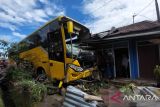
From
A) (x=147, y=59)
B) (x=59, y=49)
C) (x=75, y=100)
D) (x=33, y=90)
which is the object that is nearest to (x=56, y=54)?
(x=59, y=49)

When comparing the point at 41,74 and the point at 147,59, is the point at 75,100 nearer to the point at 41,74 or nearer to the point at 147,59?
the point at 41,74

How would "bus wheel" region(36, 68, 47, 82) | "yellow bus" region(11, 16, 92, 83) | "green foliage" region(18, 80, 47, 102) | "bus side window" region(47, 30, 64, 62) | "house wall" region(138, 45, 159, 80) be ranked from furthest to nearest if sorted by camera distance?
"house wall" region(138, 45, 159, 80)
"bus wheel" region(36, 68, 47, 82)
"bus side window" region(47, 30, 64, 62)
"yellow bus" region(11, 16, 92, 83)
"green foliage" region(18, 80, 47, 102)

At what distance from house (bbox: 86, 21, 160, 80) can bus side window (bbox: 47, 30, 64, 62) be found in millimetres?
3411

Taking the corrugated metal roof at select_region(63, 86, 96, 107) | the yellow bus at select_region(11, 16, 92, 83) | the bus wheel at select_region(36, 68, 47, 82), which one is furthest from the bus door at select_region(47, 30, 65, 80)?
the corrugated metal roof at select_region(63, 86, 96, 107)

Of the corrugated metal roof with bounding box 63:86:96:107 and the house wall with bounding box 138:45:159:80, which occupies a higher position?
the house wall with bounding box 138:45:159:80

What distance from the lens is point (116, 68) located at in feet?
46.8

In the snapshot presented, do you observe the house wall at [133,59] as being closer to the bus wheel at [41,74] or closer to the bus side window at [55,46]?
the bus side window at [55,46]

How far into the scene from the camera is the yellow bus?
1005 cm

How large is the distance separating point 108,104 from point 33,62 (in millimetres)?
6263

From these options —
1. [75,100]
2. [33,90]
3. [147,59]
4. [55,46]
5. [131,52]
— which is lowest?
[75,100]

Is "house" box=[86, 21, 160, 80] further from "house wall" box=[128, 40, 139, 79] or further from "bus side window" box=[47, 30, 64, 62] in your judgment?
"bus side window" box=[47, 30, 64, 62]

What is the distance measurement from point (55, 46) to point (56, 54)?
→ 0.40 meters

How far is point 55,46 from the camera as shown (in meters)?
10.6

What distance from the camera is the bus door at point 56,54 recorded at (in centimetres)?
1024
